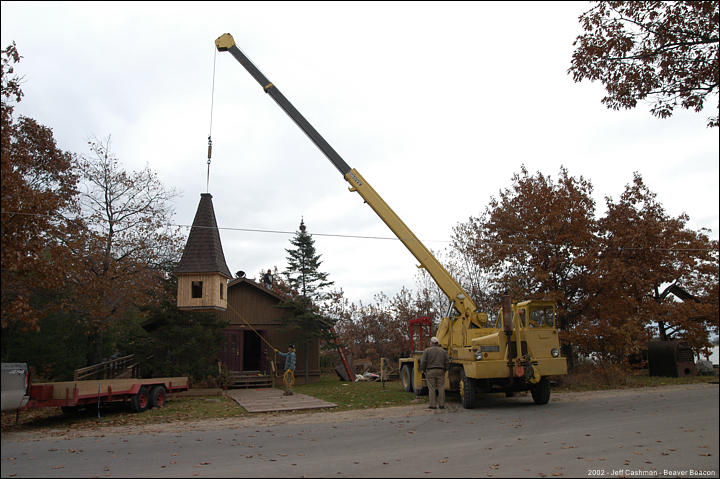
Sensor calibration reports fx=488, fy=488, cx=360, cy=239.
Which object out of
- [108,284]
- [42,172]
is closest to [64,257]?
[108,284]

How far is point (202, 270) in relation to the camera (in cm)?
1734

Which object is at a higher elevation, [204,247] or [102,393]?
[204,247]

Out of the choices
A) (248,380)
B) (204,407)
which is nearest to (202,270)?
(204,407)

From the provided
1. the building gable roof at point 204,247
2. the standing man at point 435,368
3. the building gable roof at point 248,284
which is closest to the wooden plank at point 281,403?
the standing man at point 435,368

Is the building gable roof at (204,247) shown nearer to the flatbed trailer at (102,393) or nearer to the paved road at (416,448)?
the flatbed trailer at (102,393)

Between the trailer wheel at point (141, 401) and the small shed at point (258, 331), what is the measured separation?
31.1 ft

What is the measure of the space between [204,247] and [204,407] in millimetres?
5542

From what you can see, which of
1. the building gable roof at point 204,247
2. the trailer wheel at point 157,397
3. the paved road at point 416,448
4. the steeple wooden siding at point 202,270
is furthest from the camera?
the building gable roof at point 204,247

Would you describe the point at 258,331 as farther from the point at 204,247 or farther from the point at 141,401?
the point at 141,401

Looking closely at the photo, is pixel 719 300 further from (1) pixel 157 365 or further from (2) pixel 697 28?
(1) pixel 157 365

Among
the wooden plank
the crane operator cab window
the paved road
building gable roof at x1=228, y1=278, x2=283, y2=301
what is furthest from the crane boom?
building gable roof at x1=228, y1=278, x2=283, y2=301

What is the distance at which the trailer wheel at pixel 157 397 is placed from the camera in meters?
15.1

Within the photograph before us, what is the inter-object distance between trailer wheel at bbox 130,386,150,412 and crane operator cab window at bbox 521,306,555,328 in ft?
37.4

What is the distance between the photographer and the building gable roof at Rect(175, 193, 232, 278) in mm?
17438
